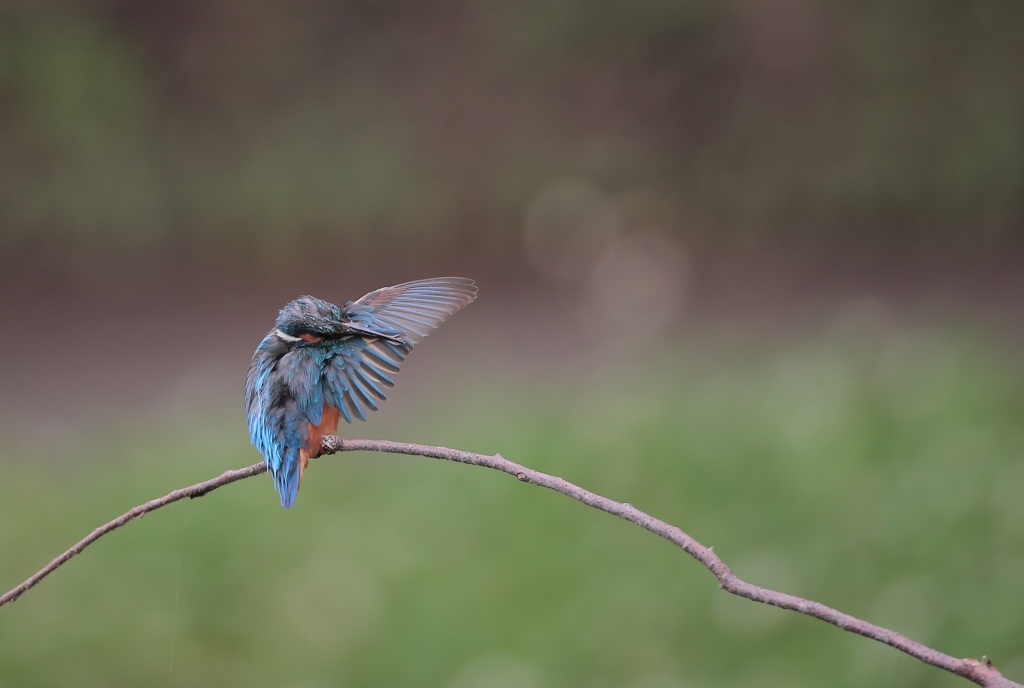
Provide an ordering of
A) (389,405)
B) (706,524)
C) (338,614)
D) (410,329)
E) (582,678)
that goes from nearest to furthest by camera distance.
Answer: (410,329), (582,678), (338,614), (706,524), (389,405)

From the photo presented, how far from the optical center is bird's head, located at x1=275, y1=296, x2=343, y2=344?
4.52 ft

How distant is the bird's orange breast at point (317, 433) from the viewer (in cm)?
136

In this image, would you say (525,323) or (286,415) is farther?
(525,323)

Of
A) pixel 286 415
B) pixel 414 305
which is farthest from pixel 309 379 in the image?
pixel 414 305

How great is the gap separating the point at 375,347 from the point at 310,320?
91 mm

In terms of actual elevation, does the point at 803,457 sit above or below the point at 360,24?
below

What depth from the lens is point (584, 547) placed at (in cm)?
267

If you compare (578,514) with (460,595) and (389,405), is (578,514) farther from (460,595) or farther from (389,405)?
(389,405)

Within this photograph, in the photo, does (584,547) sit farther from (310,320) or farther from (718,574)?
(718,574)

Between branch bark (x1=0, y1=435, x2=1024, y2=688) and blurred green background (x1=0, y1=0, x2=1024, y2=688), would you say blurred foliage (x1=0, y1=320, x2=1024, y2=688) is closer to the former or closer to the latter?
blurred green background (x1=0, y1=0, x2=1024, y2=688)

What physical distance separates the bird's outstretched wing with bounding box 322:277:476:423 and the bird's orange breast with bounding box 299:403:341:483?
0.7 inches

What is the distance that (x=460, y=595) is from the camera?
8.34ft

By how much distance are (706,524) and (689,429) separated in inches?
20.2

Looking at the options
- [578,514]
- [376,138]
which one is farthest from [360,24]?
[578,514]
